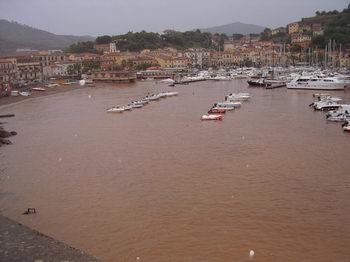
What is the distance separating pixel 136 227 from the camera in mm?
5812

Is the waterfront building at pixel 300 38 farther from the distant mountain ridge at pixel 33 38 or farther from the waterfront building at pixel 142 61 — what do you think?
the distant mountain ridge at pixel 33 38

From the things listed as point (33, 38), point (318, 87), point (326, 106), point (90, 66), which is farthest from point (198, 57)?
point (33, 38)

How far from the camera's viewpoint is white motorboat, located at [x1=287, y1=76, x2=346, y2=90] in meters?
22.0

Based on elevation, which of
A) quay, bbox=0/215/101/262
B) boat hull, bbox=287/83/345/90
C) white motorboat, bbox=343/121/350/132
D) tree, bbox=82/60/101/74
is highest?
tree, bbox=82/60/101/74

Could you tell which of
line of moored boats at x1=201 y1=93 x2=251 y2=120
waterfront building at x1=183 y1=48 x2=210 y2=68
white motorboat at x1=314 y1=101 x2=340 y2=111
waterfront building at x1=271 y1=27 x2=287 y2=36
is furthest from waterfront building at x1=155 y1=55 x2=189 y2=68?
waterfront building at x1=271 y1=27 x2=287 y2=36

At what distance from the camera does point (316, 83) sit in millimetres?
22516

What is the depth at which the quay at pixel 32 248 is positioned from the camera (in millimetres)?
4695

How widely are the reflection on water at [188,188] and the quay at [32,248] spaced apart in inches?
13.4

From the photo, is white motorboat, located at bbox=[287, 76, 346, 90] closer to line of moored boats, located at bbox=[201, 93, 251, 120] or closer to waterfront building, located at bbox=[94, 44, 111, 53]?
line of moored boats, located at bbox=[201, 93, 251, 120]

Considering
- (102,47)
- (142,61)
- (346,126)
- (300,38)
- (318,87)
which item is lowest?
(346,126)

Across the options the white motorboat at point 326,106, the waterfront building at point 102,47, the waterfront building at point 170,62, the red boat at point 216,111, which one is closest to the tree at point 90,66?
the waterfront building at point 170,62

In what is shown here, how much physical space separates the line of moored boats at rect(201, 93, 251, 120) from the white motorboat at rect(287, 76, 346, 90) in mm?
5145

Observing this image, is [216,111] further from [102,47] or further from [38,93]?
[102,47]

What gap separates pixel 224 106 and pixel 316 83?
26.5ft
